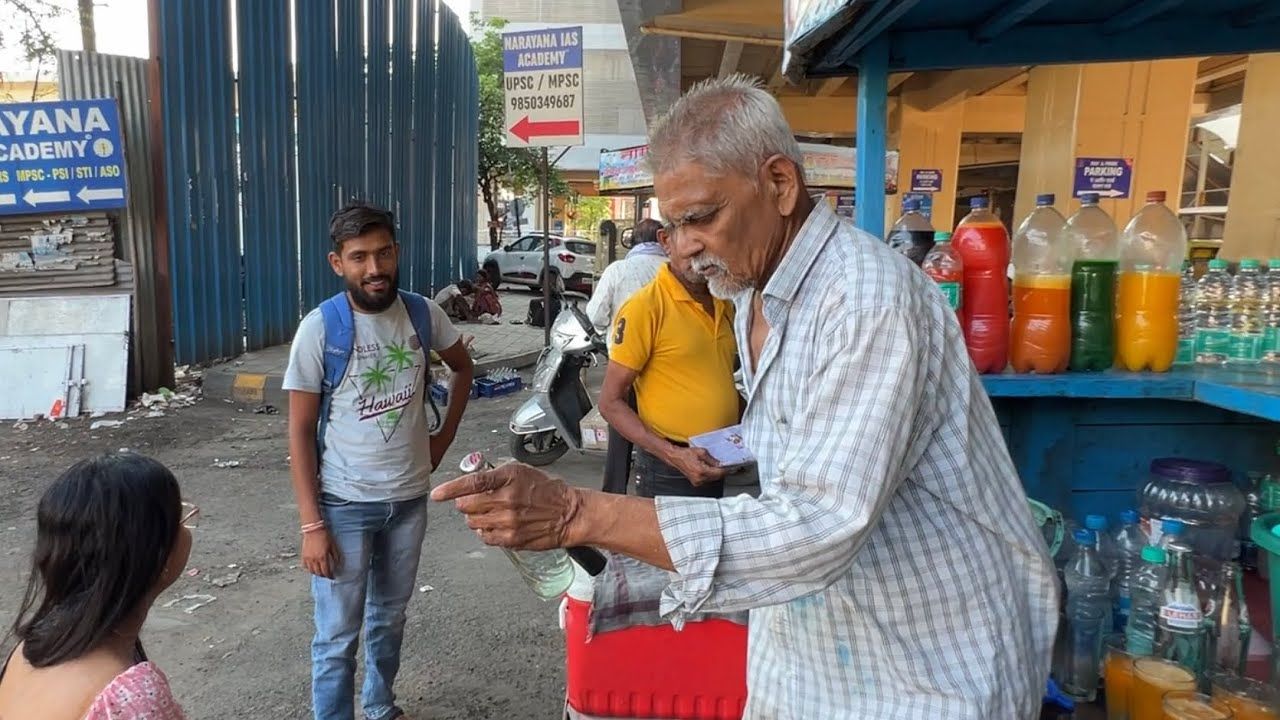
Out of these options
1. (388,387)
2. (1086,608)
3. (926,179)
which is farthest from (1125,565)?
(926,179)

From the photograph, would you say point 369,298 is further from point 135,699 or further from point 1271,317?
point 1271,317

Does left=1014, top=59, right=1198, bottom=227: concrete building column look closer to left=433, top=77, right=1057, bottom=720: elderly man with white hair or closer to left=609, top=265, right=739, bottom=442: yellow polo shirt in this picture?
left=609, top=265, right=739, bottom=442: yellow polo shirt

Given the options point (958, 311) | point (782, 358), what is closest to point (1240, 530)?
point (958, 311)

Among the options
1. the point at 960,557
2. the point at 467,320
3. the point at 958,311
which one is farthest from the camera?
the point at 467,320

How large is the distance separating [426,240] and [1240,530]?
1469 centimetres

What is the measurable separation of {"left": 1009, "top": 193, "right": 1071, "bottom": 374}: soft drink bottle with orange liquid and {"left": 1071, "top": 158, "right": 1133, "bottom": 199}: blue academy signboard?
2292mm

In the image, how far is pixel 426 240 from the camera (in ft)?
51.7

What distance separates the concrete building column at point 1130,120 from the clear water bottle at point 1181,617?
15.2 feet

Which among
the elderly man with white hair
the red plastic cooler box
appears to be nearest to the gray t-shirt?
the red plastic cooler box

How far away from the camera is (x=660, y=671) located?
199cm

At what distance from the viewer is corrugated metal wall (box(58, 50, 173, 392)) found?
25.8 feet

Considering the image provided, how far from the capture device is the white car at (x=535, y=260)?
70.3 ft

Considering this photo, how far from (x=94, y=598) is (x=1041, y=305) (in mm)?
2416

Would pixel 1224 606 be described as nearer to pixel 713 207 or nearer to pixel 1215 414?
pixel 1215 414
